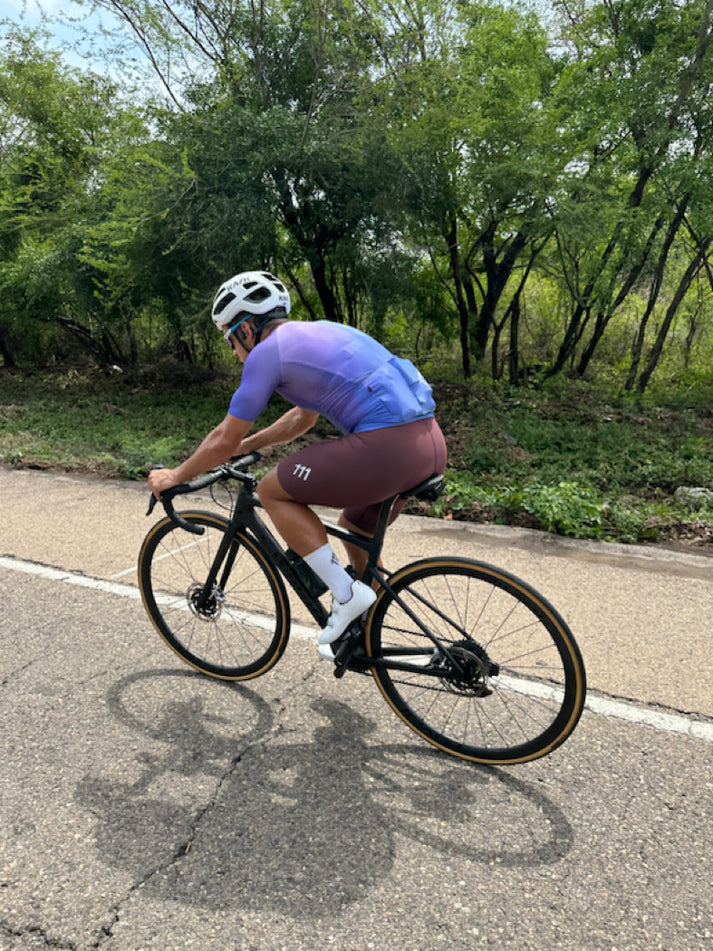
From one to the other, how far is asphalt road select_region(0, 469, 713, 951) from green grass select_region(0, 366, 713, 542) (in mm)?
2085

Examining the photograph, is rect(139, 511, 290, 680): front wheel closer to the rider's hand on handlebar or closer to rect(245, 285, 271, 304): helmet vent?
the rider's hand on handlebar

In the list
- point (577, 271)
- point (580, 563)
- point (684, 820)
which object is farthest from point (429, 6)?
point (684, 820)

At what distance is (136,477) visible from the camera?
749 cm

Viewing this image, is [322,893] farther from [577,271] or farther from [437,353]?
[437,353]

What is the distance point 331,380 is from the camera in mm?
2555

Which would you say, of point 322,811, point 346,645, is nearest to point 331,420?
point 346,645

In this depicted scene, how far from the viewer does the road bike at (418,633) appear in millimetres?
2562

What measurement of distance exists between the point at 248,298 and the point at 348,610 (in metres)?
1.39

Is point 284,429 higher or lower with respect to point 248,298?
lower

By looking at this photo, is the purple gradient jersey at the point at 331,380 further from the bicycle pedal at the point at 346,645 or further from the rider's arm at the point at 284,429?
the bicycle pedal at the point at 346,645

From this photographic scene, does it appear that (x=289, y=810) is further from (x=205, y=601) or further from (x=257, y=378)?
(x=257, y=378)

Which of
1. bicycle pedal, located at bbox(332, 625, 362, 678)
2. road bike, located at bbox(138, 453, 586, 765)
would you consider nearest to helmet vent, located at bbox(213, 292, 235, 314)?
road bike, located at bbox(138, 453, 586, 765)

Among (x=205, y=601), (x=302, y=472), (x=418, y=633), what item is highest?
(x=302, y=472)

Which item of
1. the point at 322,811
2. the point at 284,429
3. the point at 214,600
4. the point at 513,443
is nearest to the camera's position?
the point at 322,811
